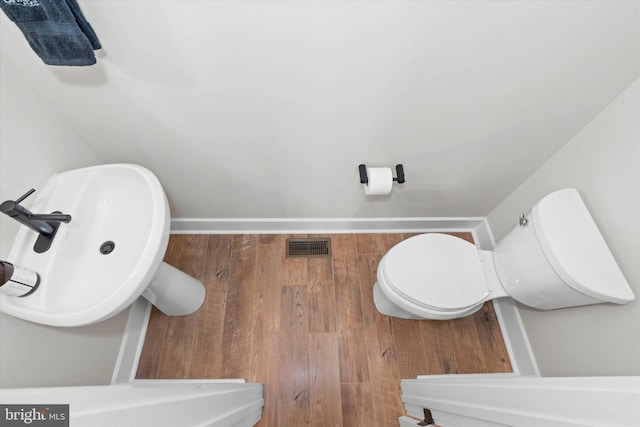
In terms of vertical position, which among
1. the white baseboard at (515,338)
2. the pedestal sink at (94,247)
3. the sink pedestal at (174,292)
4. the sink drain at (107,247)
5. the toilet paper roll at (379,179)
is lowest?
the white baseboard at (515,338)

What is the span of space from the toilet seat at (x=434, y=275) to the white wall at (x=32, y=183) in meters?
1.18

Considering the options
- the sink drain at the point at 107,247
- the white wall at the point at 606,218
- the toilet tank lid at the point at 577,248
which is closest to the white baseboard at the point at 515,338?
the white wall at the point at 606,218

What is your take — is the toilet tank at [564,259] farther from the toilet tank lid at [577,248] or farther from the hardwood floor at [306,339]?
the hardwood floor at [306,339]

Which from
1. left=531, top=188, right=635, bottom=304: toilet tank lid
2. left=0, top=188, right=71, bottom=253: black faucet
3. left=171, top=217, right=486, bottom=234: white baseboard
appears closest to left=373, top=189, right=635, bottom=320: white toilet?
left=531, top=188, right=635, bottom=304: toilet tank lid

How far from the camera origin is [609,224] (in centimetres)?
95

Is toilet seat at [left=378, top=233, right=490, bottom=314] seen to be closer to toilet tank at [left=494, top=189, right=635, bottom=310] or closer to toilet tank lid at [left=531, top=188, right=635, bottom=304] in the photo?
toilet tank at [left=494, top=189, right=635, bottom=310]

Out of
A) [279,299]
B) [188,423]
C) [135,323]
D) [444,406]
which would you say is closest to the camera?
[188,423]

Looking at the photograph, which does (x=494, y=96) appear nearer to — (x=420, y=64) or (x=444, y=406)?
(x=420, y=64)

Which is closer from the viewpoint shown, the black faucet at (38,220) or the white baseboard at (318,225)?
the black faucet at (38,220)

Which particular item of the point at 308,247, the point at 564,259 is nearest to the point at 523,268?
the point at 564,259

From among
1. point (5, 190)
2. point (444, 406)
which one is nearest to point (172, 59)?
point (5, 190)

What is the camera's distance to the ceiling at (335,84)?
0.76 metres

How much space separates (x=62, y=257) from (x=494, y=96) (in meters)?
1.47

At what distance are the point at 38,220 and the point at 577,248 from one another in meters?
1.62
